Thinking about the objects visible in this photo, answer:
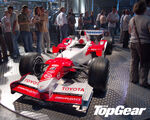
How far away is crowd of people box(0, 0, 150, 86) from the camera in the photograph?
2.81 m

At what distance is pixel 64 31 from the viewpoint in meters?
6.50

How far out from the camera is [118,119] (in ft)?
6.98

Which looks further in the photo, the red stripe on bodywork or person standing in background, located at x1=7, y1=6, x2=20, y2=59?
person standing in background, located at x1=7, y1=6, x2=20, y2=59

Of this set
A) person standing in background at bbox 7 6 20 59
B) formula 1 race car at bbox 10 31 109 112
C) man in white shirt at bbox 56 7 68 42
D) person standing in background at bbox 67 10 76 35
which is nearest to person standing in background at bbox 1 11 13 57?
person standing in background at bbox 7 6 20 59

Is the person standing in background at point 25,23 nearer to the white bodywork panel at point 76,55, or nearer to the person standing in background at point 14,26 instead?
the person standing in background at point 14,26

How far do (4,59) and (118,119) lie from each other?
397 cm

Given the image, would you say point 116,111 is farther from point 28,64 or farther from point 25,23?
point 25,23

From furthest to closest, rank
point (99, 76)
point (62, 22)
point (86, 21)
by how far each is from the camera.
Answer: point (86, 21)
point (62, 22)
point (99, 76)

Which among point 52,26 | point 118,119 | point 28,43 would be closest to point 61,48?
point 28,43

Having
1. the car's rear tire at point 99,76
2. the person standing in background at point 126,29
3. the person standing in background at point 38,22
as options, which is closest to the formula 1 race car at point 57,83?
the car's rear tire at point 99,76

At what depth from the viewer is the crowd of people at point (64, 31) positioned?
281cm

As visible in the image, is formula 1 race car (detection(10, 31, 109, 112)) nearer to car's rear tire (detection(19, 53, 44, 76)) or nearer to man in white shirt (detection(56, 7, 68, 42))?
car's rear tire (detection(19, 53, 44, 76))

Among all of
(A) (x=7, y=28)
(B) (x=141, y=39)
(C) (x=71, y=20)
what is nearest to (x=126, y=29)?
(C) (x=71, y=20)

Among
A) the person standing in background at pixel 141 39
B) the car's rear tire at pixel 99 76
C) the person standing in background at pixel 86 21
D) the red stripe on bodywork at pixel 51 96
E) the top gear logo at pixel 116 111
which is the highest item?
the person standing in background at pixel 86 21
